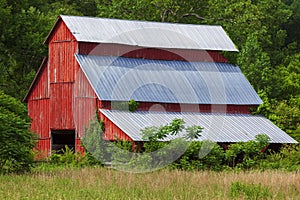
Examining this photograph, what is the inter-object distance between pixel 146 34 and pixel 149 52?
1.30 meters

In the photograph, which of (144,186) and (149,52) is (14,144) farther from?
(149,52)

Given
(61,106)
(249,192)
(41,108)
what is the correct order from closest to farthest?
(249,192)
(61,106)
(41,108)

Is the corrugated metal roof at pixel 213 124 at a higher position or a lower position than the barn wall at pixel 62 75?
lower

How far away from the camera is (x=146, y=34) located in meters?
48.3

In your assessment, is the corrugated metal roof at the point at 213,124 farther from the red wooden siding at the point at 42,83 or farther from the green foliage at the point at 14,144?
the green foliage at the point at 14,144

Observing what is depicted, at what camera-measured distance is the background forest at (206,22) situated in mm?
55094

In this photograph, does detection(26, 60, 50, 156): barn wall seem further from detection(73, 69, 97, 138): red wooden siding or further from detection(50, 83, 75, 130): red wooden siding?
detection(73, 69, 97, 138): red wooden siding

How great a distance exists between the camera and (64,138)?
1877 inches

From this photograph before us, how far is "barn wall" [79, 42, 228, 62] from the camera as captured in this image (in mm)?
45375

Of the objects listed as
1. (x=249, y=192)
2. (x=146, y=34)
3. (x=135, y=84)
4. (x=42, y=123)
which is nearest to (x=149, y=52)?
(x=146, y=34)

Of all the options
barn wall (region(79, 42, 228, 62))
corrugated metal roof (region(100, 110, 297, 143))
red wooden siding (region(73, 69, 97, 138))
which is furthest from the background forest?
red wooden siding (region(73, 69, 97, 138))

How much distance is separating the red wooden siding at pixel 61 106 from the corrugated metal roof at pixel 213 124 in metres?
3.34

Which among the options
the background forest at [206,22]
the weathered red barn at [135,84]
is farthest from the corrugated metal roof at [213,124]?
the background forest at [206,22]

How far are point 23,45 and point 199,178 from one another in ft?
94.8
